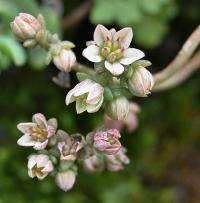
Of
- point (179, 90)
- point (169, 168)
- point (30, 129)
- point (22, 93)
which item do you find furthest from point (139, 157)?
point (30, 129)

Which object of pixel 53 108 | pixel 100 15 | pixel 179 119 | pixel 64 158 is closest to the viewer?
pixel 64 158

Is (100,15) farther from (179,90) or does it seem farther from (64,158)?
(64,158)

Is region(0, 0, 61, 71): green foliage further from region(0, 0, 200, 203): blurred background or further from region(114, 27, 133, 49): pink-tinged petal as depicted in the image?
region(114, 27, 133, 49): pink-tinged petal

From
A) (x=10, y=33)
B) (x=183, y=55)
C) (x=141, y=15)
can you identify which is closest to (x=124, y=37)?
(x=183, y=55)

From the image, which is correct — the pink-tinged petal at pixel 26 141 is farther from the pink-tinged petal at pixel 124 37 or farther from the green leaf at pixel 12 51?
the green leaf at pixel 12 51

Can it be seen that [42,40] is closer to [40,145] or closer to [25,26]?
[25,26]

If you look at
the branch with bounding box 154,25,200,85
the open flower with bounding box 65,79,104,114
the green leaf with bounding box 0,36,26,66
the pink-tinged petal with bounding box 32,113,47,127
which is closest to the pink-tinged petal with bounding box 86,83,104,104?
the open flower with bounding box 65,79,104,114

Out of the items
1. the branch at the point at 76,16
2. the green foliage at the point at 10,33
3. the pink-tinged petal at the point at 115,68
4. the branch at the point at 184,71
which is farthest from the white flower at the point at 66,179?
the branch at the point at 76,16
